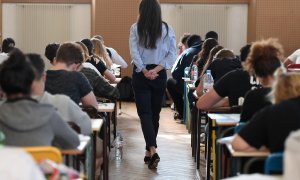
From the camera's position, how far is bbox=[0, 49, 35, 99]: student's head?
10.2 ft

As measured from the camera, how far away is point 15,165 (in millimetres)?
2434

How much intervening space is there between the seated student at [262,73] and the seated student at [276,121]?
0.66 m

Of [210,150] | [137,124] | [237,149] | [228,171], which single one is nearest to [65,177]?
[237,149]

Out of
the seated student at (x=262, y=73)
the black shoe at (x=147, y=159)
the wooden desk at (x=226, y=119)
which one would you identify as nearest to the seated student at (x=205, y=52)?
the black shoe at (x=147, y=159)

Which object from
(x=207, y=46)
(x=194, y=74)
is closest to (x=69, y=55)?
(x=207, y=46)

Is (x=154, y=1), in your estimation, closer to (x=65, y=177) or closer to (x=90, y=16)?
(x=65, y=177)

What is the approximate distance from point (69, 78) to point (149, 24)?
61.9 inches

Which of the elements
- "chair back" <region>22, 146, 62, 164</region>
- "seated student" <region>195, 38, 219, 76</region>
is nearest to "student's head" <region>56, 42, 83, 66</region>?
"chair back" <region>22, 146, 62, 164</region>

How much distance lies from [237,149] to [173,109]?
8065 mm

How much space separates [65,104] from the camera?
13.0 ft

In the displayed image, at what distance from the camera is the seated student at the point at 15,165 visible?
2.43m

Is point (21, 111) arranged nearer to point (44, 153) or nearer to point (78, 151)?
point (44, 153)

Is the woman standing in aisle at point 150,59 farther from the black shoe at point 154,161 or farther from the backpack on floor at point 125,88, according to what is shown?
the backpack on floor at point 125,88

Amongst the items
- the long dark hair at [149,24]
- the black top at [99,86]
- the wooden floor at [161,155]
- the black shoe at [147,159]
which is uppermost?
the long dark hair at [149,24]
